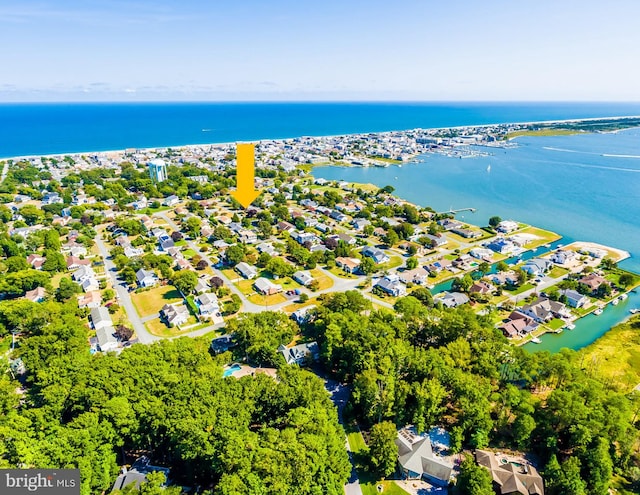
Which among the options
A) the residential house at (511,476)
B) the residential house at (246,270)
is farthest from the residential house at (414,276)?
the residential house at (511,476)

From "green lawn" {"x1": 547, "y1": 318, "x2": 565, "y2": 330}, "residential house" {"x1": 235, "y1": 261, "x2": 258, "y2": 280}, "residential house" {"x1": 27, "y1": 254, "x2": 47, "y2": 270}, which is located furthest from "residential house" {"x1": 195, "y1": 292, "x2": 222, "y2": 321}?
"green lawn" {"x1": 547, "y1": 318, "x2": 565, "y2": 330}

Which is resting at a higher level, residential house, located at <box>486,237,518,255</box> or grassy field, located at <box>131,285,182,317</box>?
residential house, located at <box>486,237,518,255</box>

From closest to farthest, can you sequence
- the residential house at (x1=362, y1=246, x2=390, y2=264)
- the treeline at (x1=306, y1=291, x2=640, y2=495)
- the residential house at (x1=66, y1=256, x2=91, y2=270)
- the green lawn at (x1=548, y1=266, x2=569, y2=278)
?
the treeline at (x1=306, y1=291, x2=640, y2=495)
the green lawn at (x1=548, y1=266, x2=569, y2=278)
the residential house at (x1=66, y1=256, x2=91, y2=270)
the residential house at (x1=362, y1=246, x2=390, y2=264)

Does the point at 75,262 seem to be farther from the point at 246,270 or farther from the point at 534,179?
the point at 534,179

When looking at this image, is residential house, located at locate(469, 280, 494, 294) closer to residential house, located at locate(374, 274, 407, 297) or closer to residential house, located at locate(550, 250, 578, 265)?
residential house, located at locate(374, 274, 407, 297)

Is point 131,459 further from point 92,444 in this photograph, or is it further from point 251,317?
point 251,317

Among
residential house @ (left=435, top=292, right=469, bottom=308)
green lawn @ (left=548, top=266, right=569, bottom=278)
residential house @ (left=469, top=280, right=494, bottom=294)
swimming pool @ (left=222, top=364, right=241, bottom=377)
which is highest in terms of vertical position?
green lawn @ (left=548, top=266, right=569, bottom=278)

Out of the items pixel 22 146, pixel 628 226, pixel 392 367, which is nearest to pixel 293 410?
pixel 392 367

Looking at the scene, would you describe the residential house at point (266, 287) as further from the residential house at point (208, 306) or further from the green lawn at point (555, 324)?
the green lawn at point (555, 324)

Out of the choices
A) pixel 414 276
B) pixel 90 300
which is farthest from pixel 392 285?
pixel 90 300
